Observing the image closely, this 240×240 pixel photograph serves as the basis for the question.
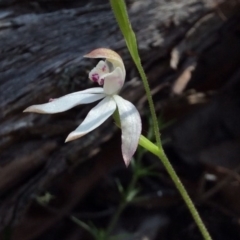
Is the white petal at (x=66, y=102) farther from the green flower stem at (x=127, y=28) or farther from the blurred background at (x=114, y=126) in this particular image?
the blurred background at (x=114, y=126)

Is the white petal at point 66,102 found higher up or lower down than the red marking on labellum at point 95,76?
higher up

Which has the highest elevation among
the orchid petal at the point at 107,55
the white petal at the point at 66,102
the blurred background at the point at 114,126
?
the orchid petal at the point at 107,55

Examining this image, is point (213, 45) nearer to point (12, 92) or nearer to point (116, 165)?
point (116, 165)

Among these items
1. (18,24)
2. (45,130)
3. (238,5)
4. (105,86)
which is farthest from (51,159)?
(238,5)

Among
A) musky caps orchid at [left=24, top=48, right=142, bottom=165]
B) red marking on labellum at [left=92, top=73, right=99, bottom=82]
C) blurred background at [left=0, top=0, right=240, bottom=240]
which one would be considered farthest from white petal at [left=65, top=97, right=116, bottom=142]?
blurred background at [left=0, top=0, right=240, bottom=240]

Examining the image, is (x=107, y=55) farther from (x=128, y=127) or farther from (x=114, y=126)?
(x=114, y=126)

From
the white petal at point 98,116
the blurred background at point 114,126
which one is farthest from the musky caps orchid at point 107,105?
the blurred background at point 114,126

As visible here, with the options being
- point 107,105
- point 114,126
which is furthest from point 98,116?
point 114,126

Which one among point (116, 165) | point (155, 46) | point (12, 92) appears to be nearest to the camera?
point (12, 92)
